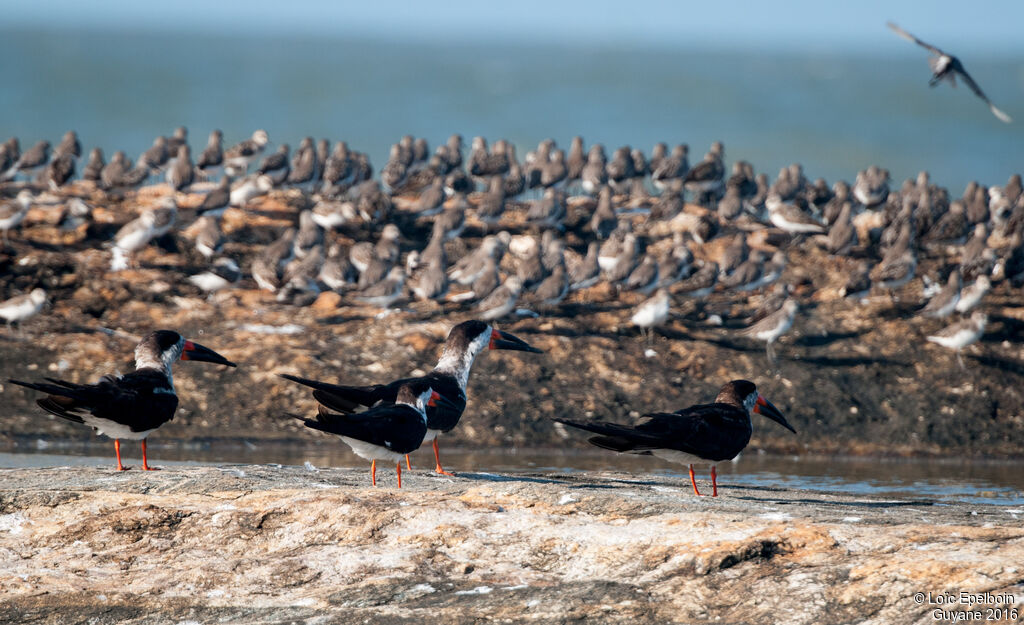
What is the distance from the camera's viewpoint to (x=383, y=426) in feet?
31.4

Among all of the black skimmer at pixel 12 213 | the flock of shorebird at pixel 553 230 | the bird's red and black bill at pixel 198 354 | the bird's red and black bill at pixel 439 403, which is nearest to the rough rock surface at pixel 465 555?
the bird's red and black bill at pixel 439 403

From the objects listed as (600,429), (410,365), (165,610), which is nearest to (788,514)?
(600,429)

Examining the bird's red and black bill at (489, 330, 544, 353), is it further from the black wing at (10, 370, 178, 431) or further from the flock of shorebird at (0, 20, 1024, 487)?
the black wing at (10, 370, 178, 431)

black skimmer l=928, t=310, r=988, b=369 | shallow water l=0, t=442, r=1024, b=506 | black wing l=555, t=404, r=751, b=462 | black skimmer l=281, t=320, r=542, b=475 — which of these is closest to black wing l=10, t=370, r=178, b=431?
black skimmer l=281, t=320, r=542, b=475

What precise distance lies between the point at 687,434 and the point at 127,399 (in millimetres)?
4373

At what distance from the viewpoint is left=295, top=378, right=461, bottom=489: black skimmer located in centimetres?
936

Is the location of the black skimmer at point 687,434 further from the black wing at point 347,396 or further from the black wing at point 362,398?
the black wing at point 347,396

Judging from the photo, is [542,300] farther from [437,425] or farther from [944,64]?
[437,425]

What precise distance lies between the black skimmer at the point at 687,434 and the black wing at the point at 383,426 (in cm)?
122

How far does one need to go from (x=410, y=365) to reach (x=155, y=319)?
4329 millimetres

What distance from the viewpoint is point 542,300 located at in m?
19.7

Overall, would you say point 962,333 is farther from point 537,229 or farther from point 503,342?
point 503,342

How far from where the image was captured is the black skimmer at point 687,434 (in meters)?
9.43

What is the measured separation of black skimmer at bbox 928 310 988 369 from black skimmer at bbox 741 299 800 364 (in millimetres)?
2199
